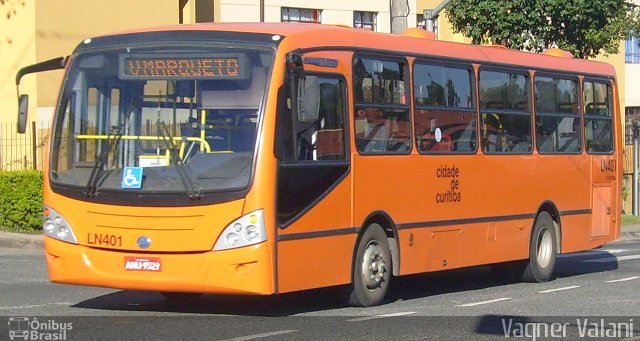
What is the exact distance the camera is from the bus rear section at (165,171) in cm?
1151

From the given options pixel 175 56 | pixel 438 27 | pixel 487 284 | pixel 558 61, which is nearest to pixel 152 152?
pixel 175 56

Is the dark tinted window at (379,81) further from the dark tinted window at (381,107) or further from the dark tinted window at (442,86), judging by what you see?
the dark tinted window at (442,86)

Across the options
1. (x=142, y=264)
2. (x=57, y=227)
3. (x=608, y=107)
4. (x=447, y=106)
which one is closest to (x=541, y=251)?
(x=608, y=107)

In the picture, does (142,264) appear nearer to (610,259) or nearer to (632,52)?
(610,259)

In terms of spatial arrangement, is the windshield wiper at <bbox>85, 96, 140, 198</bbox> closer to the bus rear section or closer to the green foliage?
the bus rear section

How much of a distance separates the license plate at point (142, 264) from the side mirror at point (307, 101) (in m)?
1.92

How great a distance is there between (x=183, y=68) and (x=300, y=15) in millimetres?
22363

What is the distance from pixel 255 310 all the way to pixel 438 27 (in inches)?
1020

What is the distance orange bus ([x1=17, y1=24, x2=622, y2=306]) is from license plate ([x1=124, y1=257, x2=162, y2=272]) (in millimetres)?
13

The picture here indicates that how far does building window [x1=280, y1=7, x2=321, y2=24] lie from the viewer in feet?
111

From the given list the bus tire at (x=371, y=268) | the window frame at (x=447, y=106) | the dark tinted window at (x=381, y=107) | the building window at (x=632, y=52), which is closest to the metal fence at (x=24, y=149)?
the window frame at (x=447, y=106)

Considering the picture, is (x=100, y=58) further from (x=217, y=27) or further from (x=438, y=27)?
(x=438, y=27)

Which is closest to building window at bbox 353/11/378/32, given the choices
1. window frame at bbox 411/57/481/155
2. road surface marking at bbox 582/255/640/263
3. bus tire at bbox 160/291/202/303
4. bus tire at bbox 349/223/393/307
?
road surface marking at bbox 582/255/640/263

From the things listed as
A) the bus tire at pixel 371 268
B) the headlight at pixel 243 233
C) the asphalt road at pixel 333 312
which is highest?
the headlight at pixel 243 233
